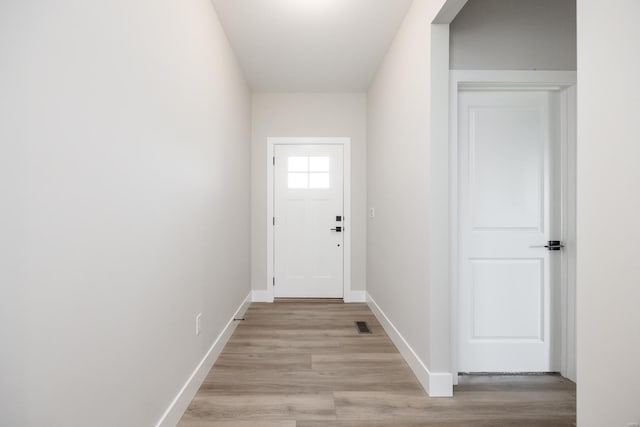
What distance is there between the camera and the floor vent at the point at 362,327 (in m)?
3.13

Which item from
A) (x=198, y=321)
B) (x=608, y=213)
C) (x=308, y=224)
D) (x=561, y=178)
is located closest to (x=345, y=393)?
(x=198, y=321)

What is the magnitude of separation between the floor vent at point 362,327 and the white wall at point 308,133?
88cm

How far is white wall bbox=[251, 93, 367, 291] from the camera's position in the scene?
420cm

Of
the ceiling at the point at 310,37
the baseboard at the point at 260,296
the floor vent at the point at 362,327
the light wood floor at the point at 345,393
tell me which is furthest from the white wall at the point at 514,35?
the baseboard at the point at 260,296

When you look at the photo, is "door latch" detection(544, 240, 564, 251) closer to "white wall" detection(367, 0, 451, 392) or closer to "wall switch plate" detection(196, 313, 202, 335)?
"white wall" detection(367, 0, 451, 392)

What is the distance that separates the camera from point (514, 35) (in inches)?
88.0

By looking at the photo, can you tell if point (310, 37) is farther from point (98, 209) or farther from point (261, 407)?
point (261, 407)

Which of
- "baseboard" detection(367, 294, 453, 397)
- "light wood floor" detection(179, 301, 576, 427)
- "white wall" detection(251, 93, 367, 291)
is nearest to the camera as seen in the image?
"light wood floor" detection(179, 301, 576, 427)

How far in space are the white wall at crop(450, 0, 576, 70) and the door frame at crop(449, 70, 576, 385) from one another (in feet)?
0.24

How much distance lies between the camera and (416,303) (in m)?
2.30

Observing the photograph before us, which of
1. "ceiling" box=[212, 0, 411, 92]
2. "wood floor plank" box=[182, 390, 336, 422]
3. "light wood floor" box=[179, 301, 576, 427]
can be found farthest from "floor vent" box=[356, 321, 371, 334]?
"ceiling" box=[212, 0, 411, 92]

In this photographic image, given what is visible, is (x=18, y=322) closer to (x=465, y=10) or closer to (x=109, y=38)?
(x=109, y=38)

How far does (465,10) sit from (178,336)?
9.08 ft

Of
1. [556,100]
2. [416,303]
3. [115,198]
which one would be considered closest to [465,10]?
[556,100]
